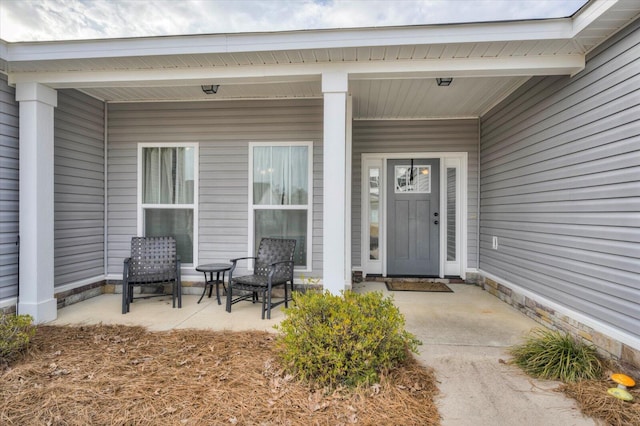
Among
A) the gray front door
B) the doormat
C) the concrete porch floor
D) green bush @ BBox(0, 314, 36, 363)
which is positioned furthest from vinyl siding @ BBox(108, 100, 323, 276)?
green bush @ BBox(0, 314, 36, 363)

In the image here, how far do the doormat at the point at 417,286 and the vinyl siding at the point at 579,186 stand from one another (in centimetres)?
90

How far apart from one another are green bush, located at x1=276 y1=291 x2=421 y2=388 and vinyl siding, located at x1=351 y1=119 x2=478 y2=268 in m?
2.90

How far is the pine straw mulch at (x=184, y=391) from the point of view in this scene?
1.89 meters

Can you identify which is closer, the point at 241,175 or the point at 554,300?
the point at 554,300

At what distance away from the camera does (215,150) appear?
448 cm

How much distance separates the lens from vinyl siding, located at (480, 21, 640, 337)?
2.38 m

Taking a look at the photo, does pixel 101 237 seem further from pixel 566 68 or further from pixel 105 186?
pixel 566 68

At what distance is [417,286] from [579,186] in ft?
8.53

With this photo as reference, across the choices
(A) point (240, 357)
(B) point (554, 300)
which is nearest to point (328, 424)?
(A) point (240, 357)

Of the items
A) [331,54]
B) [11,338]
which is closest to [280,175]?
[331,54]

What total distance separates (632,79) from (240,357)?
3.64 metres

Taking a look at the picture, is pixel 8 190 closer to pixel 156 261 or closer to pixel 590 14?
pixel 156 261

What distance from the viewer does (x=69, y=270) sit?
4082mm

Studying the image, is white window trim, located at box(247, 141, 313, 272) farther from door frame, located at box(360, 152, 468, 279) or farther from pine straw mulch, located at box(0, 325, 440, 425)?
pine straw mulch, located at box(0, 325, 440, 425)
